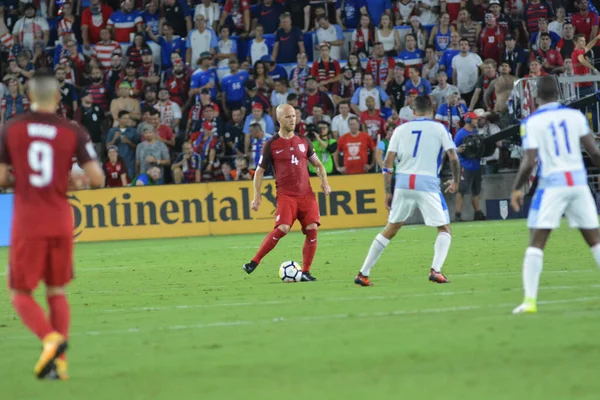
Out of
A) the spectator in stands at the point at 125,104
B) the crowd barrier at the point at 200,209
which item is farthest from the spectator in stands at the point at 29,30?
the crowd barrier at the point at 200,209

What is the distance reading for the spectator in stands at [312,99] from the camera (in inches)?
1064

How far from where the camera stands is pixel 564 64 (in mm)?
25422

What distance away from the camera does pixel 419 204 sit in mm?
12945

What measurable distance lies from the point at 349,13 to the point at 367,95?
368 centimetres

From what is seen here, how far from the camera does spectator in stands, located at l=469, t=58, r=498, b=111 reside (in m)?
26.2

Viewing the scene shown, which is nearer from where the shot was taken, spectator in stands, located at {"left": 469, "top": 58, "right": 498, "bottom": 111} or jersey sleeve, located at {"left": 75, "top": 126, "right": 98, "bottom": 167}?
jersey sleeve, located at {"left": 75, "top": 126, "right": 98, "bottom": 167}

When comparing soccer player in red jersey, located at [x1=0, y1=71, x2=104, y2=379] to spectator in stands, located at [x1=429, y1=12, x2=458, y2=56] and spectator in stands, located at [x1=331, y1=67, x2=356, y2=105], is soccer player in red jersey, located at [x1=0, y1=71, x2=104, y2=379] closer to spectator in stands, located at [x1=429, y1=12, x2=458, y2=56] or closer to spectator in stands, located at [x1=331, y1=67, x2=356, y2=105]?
spectator in stands, located at [x1=331, y1=67, x2=356, y2=105]

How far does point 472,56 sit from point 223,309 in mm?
16829

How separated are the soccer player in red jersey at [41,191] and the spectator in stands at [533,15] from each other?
2167 cm

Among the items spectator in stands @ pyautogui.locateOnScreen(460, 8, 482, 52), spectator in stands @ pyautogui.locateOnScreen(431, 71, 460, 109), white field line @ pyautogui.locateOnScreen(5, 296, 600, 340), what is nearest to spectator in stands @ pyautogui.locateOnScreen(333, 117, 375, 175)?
spectator in stands @ pyautogui.locateOnScreen(431, 71, 460, 109)

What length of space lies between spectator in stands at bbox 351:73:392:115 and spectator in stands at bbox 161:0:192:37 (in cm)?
581

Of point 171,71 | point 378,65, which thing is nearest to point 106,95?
point 171,71

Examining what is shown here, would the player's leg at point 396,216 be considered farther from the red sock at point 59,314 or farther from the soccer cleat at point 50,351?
the soccer cleat at point 50,351

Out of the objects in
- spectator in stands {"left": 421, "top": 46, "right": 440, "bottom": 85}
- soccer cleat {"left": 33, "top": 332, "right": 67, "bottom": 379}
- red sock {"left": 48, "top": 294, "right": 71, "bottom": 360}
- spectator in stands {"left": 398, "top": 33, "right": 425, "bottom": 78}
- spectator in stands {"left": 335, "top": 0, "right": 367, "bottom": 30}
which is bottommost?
soccer cleat {"left": 33, "top": 332, "right": 67, "bottom": 379}
